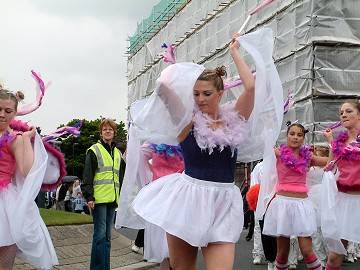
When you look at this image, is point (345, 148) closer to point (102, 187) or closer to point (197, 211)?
point (197, 211)

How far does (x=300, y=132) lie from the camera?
7.53m

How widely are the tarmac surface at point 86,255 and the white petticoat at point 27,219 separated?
8.47 feet

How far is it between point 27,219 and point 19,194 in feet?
0.69

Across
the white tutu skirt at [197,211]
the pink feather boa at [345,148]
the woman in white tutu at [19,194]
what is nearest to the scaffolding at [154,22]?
the pink feather boa at [345,148]

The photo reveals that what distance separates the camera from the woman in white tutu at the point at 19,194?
16.1 ft

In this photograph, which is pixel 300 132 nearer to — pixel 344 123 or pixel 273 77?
pixel 344 123

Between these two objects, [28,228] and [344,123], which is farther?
[344,123]

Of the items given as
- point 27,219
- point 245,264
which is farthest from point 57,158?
point 245,264

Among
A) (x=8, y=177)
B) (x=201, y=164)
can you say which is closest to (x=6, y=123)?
(x=8, y=177)


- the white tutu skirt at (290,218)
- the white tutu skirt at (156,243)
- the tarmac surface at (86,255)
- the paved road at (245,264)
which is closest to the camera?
the white tutu skirt at (156,243)

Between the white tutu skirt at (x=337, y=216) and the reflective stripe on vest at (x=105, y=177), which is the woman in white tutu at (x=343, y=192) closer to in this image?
the white tutu skirt at (x=337, y=216)

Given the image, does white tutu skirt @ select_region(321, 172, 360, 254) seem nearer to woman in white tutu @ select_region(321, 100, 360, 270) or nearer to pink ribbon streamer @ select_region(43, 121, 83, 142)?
woman in white tutu @ select_region(321, 100, 360, 270)

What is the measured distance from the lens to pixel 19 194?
504cm

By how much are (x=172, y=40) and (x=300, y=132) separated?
2050 centimetres
